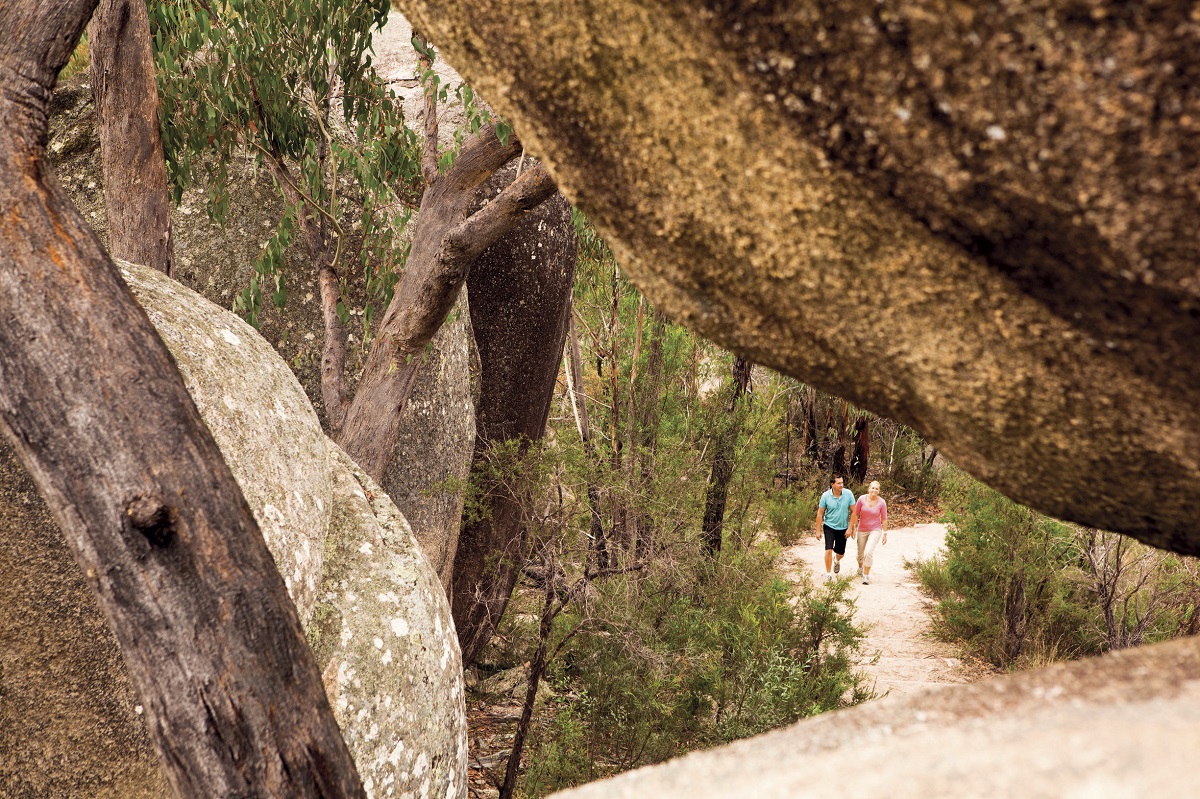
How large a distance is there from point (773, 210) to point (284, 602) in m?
1.27

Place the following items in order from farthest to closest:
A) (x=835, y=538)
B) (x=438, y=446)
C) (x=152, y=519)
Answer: (x=835, y=538), (x=438, y=446), (x=152, y=519)

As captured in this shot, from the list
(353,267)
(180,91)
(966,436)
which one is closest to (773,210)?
(966,436)

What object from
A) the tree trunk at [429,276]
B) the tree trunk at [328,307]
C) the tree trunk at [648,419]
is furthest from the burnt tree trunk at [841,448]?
the tree trunk at [328,307]

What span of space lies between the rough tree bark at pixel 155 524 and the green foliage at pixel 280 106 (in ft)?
11.7

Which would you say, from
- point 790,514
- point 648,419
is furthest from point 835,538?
point 648,419

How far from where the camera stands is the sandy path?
379 inches

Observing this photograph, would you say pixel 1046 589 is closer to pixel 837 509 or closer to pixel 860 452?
pixel 837 509

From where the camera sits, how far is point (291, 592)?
3438mm

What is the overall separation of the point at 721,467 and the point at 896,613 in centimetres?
397

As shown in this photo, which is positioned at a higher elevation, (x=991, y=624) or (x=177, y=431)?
(x=177, y=431)

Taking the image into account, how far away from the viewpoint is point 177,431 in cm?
202

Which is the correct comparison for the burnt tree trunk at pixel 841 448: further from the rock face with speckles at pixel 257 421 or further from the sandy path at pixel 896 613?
the rock face with speckles at pixel 257 421

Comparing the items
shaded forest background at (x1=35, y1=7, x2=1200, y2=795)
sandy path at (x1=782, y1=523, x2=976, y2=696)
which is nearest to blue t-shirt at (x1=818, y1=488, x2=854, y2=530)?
sandy path at (x1=782, y1=523, x2=976, y2=696)

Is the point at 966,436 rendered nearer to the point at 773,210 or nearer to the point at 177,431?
the point at 773,210
